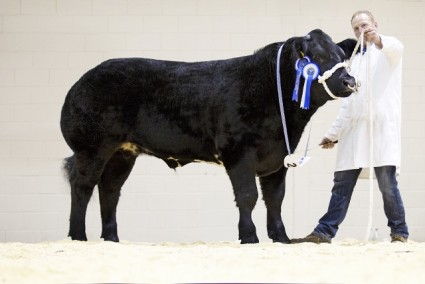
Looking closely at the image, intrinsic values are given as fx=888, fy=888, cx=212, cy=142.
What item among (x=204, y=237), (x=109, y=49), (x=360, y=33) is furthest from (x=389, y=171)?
(x=109, y=49)

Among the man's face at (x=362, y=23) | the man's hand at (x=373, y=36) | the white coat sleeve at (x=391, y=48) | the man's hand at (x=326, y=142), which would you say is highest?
the man's face at (x=362, y=23)

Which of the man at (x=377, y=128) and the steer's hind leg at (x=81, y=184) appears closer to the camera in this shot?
the man at (x=377, y=128)

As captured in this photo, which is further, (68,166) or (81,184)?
(68,166)

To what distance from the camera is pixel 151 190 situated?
7703 millimetres

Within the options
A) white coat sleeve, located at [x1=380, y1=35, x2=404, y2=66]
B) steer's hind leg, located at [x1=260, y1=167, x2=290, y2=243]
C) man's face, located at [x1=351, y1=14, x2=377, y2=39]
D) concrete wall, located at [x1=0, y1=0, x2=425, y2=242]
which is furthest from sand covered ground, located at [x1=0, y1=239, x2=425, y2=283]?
→ concrete wall, located at [x1=0, y1=0, x2=425, y2=242]

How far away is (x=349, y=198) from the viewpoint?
5.41 m

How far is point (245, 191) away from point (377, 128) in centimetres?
90

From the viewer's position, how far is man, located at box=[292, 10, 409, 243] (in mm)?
5191

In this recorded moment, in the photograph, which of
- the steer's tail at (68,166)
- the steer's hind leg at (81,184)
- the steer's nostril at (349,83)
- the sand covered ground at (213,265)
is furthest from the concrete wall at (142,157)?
the sand covered ground at (213,265)

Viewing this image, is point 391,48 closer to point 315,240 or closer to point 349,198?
point 349,198

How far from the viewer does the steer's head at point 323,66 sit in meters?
4.93

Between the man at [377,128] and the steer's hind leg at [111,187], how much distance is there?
1268 millimetres

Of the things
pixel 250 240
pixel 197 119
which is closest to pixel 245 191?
pixel 250 240

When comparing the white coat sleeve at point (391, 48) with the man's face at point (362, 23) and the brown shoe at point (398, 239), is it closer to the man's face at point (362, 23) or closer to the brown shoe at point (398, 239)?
the man's face at point (362, 23)
